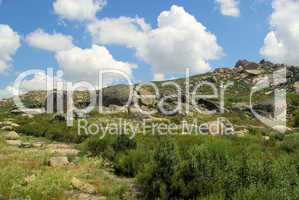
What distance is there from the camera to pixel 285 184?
22.2 feet

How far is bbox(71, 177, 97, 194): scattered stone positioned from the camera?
29.8 feet

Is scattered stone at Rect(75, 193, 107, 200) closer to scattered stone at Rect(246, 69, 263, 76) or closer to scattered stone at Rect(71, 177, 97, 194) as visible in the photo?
scattered stone at Rect(71, 177, 97, 194)

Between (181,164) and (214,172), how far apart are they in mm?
756

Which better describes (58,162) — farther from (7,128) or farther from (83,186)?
(7,128)

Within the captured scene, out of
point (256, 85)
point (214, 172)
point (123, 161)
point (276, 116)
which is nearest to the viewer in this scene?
point (214, 172)

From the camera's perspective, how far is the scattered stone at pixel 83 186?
908cm

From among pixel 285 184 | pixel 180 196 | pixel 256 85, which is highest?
pixel 256 85

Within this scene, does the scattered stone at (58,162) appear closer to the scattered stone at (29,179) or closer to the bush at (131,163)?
the bush at (131,163)

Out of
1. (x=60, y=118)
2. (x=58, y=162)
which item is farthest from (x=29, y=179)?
(x=60, y=118)

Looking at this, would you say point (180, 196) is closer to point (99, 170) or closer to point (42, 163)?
point (99, 170)

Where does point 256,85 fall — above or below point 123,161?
above

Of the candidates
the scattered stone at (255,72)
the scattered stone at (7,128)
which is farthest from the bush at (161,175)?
the scattered stone at (255,72)

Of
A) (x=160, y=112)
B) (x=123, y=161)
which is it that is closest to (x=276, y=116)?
(x=160, y=112)

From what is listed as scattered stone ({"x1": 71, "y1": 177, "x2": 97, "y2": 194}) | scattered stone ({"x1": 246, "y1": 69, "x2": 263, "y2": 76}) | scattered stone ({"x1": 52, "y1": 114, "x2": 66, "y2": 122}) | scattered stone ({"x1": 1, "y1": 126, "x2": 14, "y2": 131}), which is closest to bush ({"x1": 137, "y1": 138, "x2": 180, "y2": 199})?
scattered stone ({"x1": 71, "y1": 177, "x2": 97, "y2": 194})
